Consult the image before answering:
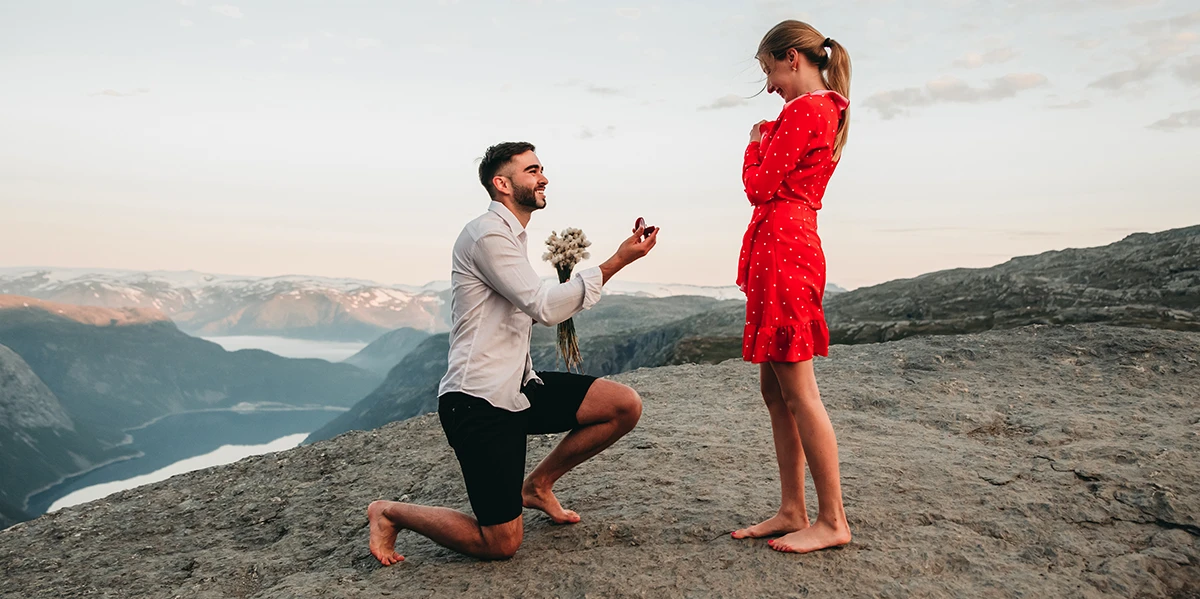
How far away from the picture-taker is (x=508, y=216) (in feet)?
14.0

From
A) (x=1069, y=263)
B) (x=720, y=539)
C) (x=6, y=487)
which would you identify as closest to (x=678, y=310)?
(x=1069, y=263)

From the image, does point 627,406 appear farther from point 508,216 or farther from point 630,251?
point 508,216

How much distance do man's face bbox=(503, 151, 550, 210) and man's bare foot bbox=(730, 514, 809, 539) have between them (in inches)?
85.0

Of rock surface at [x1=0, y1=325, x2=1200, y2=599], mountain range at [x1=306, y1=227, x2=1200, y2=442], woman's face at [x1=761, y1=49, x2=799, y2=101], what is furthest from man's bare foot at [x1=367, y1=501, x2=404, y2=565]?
woman's face at [x1=761, y1=49, x2=799, y2=101]

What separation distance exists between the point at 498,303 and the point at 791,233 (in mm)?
1583

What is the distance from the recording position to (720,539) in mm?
4402

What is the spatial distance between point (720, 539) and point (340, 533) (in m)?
3.12

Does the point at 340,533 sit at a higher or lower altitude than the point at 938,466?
lower

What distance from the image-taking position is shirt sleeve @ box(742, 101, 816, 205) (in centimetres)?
372

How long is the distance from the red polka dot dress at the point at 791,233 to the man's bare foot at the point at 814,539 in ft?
3.20

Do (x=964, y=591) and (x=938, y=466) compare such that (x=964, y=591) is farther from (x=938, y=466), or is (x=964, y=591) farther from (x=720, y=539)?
(x=938, y=466)

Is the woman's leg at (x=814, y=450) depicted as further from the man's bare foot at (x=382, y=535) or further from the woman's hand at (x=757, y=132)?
the man's bare foot at (x=382, y=535)

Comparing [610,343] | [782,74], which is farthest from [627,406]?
[610,343]

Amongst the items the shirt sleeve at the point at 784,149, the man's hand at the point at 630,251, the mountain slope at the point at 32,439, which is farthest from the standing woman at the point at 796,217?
the mountain slope at the point at 32,439
